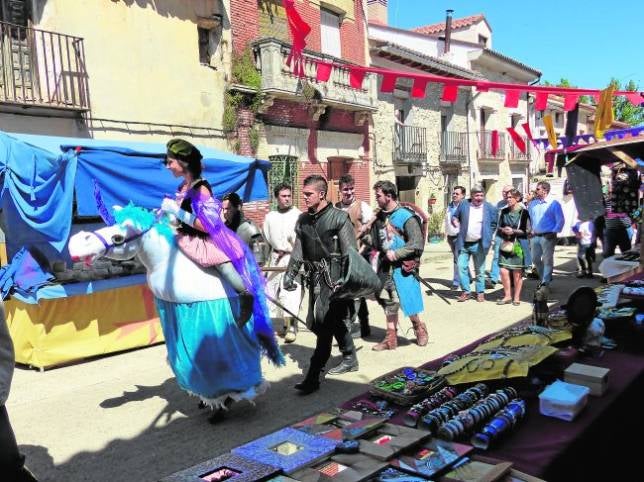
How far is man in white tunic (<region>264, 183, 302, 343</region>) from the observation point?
21.1ft

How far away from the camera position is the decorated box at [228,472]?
1.67 m

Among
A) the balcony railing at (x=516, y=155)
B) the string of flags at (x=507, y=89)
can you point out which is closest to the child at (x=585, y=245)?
the string of flags at (x=507, y=89)

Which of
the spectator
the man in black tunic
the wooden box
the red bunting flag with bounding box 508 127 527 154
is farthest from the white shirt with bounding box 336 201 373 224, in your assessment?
the red bunting flag with bounding box 508 127 527 154

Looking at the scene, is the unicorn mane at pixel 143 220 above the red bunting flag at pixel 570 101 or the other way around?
the other way around

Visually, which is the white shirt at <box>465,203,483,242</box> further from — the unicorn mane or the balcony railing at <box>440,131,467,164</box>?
the balcony railing at <box>440,131,467,164</box>

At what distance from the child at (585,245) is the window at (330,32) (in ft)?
27.5

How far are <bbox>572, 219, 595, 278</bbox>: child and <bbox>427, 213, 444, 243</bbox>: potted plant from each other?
8.59 m

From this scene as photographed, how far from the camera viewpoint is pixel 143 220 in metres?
3.45

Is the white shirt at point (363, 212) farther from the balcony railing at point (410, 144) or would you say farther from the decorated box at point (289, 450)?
the balcony railing at point (410, 144)

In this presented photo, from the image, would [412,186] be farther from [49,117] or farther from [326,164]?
[49,117]

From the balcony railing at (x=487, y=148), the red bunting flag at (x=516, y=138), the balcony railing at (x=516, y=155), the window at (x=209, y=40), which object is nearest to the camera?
the window at (x=209, y=40)

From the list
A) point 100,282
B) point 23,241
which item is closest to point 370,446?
point 100,282

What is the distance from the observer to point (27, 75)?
8.73 meters

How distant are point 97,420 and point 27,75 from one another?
6797 mm
